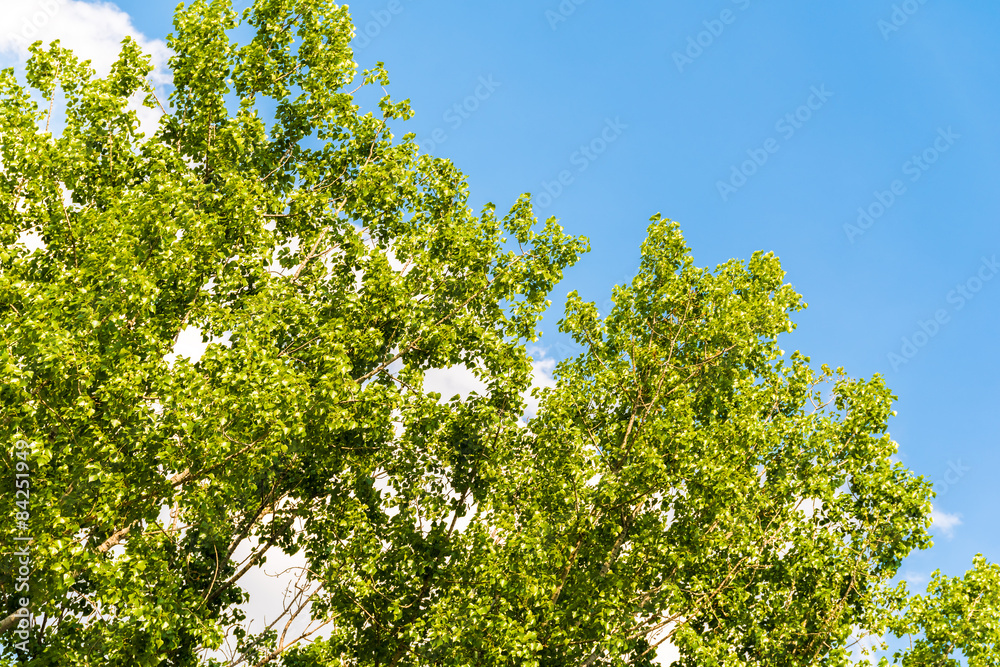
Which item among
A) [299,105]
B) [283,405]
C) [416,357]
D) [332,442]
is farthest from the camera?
[299,105]

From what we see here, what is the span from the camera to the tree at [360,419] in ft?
41.8

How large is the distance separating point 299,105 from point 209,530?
974 centimetres

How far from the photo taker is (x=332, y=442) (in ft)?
53.3

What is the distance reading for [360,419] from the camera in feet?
51.1

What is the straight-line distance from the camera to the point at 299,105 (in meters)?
18.6

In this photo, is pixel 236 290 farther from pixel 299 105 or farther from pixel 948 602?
pixel 948 602

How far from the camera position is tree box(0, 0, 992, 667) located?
12742 millimetres

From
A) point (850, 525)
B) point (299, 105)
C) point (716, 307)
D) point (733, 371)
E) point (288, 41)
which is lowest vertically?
point (850, 525)

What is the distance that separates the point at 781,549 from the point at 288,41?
16.5 metres

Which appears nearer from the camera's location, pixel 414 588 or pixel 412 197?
pixel 414 588

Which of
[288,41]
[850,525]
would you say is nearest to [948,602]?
[850,525]

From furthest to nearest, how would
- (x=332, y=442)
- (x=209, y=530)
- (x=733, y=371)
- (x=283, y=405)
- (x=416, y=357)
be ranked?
(x=733, y=371), (x=416, y=357), (x=332, y=442), (x=209, y=530), (x=283, y=405)

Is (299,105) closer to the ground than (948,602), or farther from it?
farther from it

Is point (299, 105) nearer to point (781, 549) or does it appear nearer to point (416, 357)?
point (416, 357)
